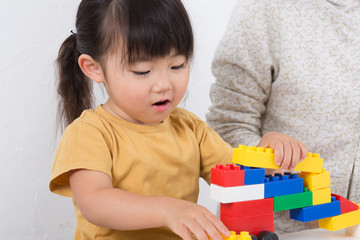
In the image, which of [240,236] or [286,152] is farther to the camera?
[286,152]

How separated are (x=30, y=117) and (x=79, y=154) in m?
0.46

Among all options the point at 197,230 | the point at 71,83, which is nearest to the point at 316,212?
the point at 197,230

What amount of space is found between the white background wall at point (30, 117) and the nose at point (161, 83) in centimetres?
49

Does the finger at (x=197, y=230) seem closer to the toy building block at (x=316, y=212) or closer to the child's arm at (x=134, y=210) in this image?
the child's arm at (x=134, y=210)

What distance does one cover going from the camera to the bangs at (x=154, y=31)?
31.3 inches

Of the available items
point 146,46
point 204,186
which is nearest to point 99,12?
point 146,46

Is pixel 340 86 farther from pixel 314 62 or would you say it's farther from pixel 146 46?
pixel 146 46

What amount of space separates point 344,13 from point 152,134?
0.63m

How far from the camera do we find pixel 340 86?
1.17 m


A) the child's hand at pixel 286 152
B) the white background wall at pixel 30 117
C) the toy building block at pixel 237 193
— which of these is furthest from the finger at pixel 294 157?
the white background wall at pixel 30 117

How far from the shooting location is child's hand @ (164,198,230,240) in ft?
2.08

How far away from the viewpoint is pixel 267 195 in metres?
0.76

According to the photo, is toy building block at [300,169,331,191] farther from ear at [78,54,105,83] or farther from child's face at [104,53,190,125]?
ear at [78,54,105,83]

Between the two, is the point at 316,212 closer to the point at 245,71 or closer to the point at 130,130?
the point at 130,130
